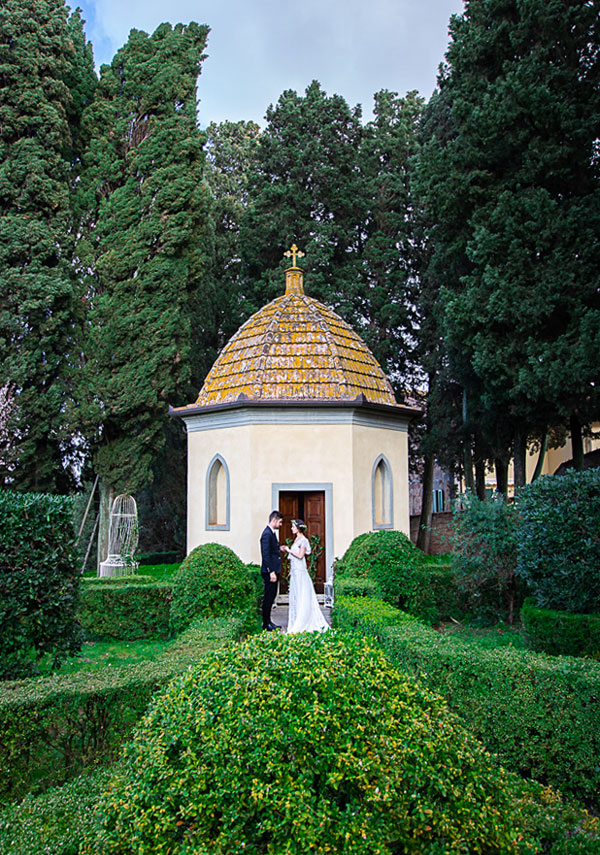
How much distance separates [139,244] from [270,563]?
463 inches

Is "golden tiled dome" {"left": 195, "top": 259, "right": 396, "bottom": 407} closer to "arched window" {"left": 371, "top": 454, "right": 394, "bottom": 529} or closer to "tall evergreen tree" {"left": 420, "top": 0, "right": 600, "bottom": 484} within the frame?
"arched window" {"left": 371, "top": 454, "right": 394, "bottom": 529}

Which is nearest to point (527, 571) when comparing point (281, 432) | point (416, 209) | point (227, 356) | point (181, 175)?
point (281, 432)

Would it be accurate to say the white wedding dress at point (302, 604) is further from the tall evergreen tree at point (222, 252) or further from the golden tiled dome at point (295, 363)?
the tall evergreen tree at point (222, 252)

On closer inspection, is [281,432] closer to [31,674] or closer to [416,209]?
[31,674]

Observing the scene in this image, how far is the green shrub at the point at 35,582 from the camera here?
654cm

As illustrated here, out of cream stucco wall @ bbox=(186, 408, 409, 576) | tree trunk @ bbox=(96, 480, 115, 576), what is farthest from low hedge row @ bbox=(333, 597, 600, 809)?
tree trunk @ bbox=(96, 480, 115, 576)

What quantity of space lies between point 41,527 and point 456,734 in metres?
5.31

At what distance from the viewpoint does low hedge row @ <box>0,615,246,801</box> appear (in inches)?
175

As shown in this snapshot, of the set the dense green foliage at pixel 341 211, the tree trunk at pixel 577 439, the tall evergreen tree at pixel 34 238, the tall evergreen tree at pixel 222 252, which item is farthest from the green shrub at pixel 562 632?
the tall evergreen tree at pixel 222 252

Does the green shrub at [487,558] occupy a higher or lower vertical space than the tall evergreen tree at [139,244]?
lower

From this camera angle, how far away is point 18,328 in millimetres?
16062

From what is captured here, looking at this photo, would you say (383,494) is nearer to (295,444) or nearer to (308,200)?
(295,444)

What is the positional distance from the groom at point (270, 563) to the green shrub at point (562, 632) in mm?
3967

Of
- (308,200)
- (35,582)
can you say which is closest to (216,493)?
(35,582)
